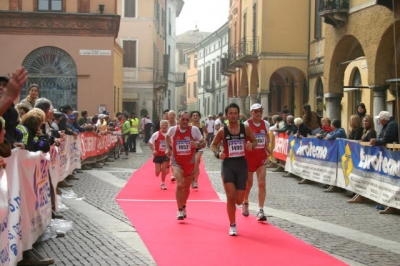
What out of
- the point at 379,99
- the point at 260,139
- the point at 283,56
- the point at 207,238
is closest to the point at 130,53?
the point at 283,56

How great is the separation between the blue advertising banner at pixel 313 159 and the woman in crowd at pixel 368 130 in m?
1.81

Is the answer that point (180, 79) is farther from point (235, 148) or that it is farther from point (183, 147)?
point (235, 148)

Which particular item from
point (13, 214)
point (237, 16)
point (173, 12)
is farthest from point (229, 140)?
point (173, 12)

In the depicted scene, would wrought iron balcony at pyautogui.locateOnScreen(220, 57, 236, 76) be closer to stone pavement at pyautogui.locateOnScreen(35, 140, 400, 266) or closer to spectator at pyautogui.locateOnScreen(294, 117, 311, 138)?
spectator at pyautogui.locateOnScreen(294, 117, 311, 138)

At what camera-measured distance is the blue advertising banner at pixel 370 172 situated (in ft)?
42.0

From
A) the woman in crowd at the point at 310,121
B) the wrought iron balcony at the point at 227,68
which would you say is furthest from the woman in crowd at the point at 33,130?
the wrought iron balcony at the point at 227,68

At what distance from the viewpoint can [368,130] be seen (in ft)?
49.4

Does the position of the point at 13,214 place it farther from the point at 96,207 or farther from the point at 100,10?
the point at 100,10

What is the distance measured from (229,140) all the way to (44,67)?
79.9 ft

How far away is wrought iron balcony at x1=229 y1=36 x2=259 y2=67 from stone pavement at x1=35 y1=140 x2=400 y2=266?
2172 cm

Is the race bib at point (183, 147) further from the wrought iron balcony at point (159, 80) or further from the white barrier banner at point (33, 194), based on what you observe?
the wrought iron balcony at point (159, 80)

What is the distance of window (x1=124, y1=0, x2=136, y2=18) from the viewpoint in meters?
52.6

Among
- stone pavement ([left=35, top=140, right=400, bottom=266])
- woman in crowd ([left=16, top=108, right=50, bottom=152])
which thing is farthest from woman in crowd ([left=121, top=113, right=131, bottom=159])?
woman in crowd ([left=16, top=108, right=50, bottom=152])

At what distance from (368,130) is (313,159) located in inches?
144
